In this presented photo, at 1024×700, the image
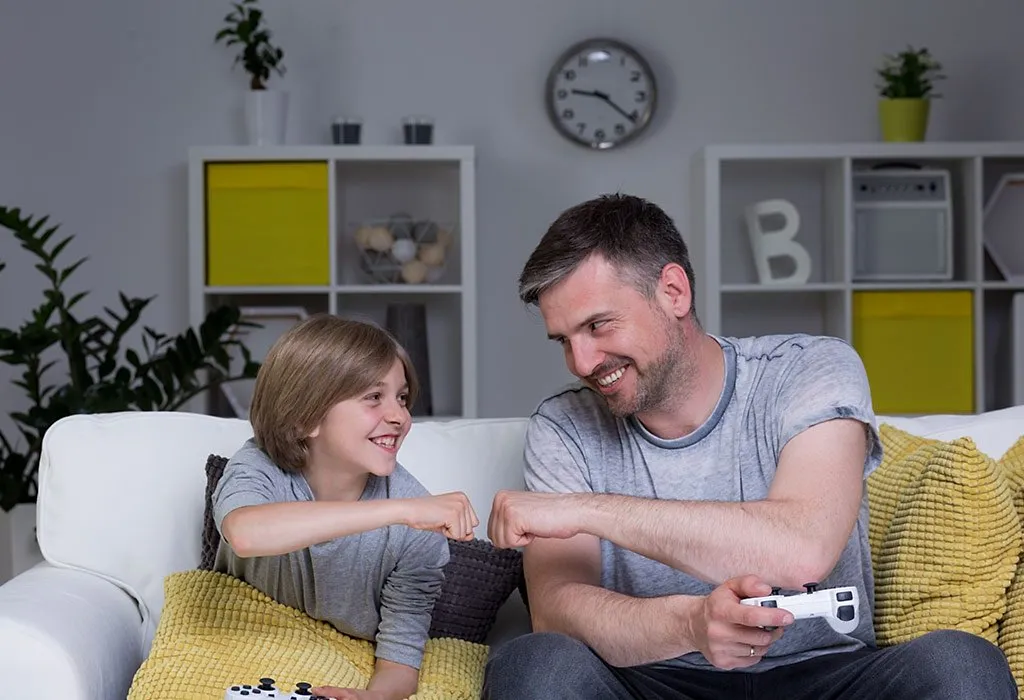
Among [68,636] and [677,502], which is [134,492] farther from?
[677,502]

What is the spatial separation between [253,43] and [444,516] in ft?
8.54

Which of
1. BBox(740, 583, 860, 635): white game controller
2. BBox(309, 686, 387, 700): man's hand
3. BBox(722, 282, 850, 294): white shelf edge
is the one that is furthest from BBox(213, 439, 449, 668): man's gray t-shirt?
BBox(722, 282, 850, 294): white shelf edge

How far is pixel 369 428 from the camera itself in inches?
70.6

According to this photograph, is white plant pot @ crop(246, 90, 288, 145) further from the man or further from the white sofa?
the man

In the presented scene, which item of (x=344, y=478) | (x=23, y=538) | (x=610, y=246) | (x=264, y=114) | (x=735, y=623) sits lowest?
(x=23, y=538)

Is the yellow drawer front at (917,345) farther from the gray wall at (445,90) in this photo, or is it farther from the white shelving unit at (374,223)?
the white shelving unit at (374,223)

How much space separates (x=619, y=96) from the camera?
13.1 ft

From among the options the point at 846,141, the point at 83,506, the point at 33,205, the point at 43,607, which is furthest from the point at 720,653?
the point at 33,205

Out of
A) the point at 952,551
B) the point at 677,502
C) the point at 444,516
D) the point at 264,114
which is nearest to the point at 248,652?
the point at 444,516

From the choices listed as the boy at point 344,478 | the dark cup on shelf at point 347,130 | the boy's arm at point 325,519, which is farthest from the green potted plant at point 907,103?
the boy's arm at point 325,519

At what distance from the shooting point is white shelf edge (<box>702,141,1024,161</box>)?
376cm

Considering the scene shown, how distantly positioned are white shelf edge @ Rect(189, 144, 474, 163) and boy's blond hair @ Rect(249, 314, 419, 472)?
6.52 feet

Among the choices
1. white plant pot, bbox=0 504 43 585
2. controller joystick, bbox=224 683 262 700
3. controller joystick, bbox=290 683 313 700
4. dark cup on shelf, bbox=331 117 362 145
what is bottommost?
white plant pot, bbox=0 504 43 585

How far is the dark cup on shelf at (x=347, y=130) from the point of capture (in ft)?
12.6
